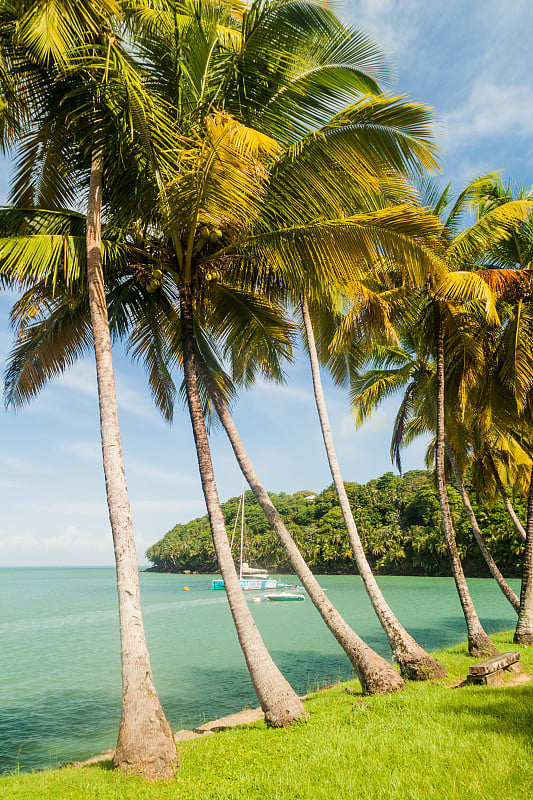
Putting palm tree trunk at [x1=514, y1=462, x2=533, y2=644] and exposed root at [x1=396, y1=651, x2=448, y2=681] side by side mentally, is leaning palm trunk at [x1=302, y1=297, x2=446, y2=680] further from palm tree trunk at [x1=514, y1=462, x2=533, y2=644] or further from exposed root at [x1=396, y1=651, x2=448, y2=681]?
palm tree trunk at [x1=514, y1=462, x2=533, y2=644]

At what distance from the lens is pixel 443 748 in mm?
5020

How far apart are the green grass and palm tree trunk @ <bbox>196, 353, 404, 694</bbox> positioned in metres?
0.89

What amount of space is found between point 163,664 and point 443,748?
15896mm

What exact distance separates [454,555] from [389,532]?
2117 inches

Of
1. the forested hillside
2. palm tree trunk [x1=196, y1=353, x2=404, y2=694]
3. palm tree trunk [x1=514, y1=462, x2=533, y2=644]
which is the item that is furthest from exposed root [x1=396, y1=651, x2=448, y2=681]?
the forested hillside

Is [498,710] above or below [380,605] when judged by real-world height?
below

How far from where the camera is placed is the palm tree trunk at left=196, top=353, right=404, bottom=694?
309 inches

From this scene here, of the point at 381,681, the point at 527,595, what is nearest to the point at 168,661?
the point at 527,595

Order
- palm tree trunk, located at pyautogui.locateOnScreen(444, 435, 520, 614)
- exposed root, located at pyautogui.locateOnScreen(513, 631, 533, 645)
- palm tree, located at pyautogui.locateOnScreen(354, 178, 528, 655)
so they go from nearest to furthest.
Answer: palm tree, located at pyautogui.locateOnScreen(354, 178, 528, 655), exposed root, located at pyautogui.locateOnScreen(513, 631, 533, 645), palm tree trunk, located at pyautogui.locateOnScreen(444, 435, 520, 614)

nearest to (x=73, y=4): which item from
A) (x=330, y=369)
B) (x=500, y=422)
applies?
(x=330, y=369)

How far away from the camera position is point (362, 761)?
490 centimetres

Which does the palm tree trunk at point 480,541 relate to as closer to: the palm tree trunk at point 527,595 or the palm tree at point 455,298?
the palm tree trunk at point 527,595

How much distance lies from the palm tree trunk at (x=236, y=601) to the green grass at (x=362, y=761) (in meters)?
0.29

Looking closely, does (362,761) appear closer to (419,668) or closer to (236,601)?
(236,601)
